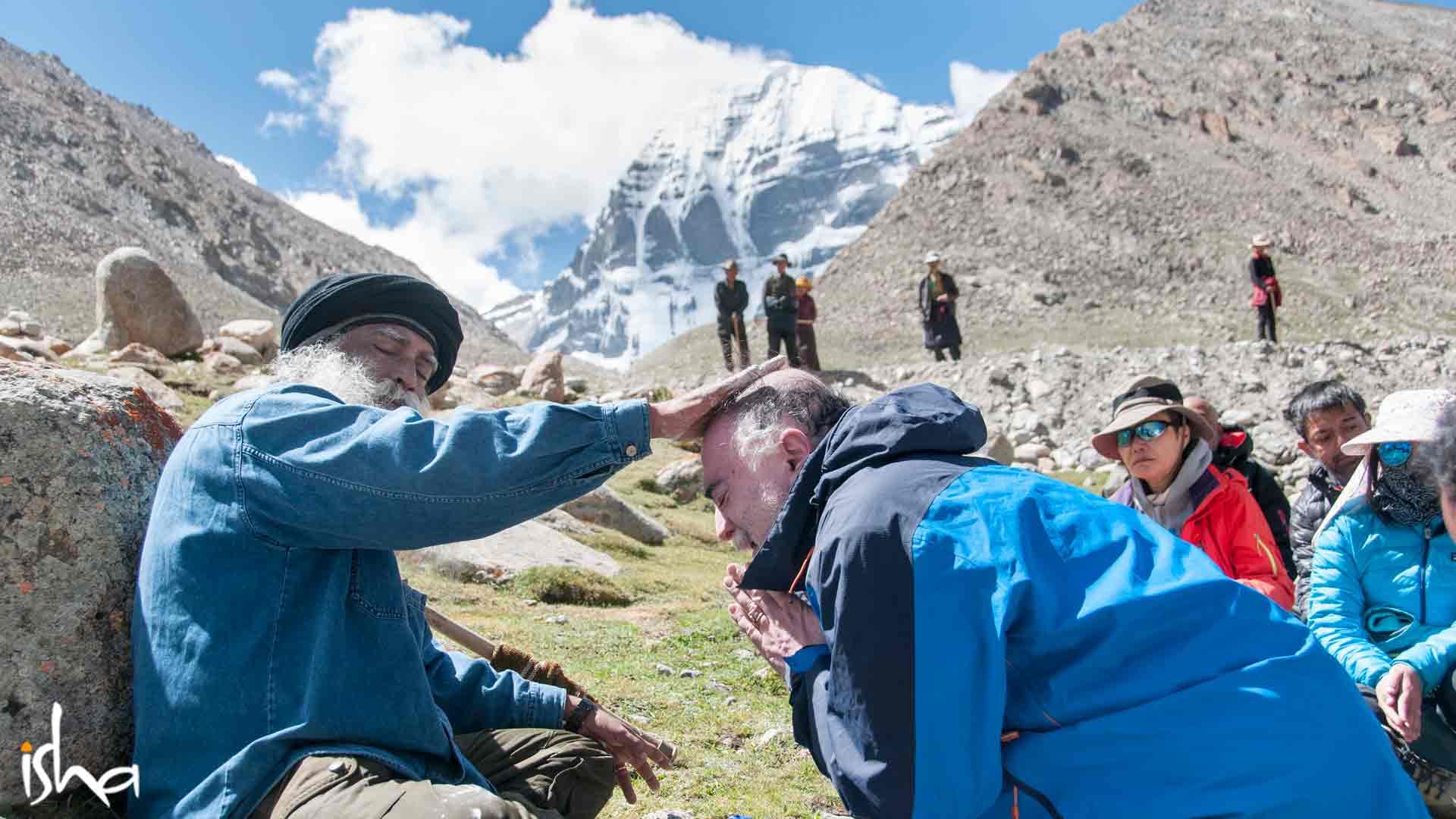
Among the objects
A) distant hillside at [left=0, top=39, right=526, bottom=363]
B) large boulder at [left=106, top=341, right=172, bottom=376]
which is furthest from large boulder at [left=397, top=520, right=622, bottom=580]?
distant hillside at [left=0, top=39, right=526, bottom=363]

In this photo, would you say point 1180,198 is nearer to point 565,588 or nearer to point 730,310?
point 730,310

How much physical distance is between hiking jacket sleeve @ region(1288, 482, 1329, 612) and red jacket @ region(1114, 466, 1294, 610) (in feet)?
0.20

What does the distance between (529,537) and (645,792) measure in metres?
5.89

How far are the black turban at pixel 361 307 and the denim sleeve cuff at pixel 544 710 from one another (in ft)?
3.77

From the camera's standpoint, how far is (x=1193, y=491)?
5238 millimetres

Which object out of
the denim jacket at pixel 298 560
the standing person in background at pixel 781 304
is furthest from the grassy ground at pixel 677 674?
the standing person in background at pixel 781 304

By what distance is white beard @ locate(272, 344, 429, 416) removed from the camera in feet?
9.76

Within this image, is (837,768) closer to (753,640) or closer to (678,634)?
(753,640)

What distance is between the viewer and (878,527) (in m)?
2.14

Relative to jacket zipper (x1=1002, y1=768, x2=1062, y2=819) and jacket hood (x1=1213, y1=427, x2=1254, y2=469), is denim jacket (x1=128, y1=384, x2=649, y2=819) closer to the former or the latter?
jacket zipper (x1=1002, y1=768, x2=1062, y2=819)

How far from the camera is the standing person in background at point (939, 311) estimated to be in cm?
2125

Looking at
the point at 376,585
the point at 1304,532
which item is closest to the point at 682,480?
the point at 1304,532

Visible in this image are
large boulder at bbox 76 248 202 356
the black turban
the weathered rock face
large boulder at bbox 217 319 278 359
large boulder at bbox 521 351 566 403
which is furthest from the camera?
large boulder at bbox 521 351 566 403

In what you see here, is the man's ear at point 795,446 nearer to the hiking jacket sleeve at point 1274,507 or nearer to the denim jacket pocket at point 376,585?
the denim jacket pocket at point 376,585
